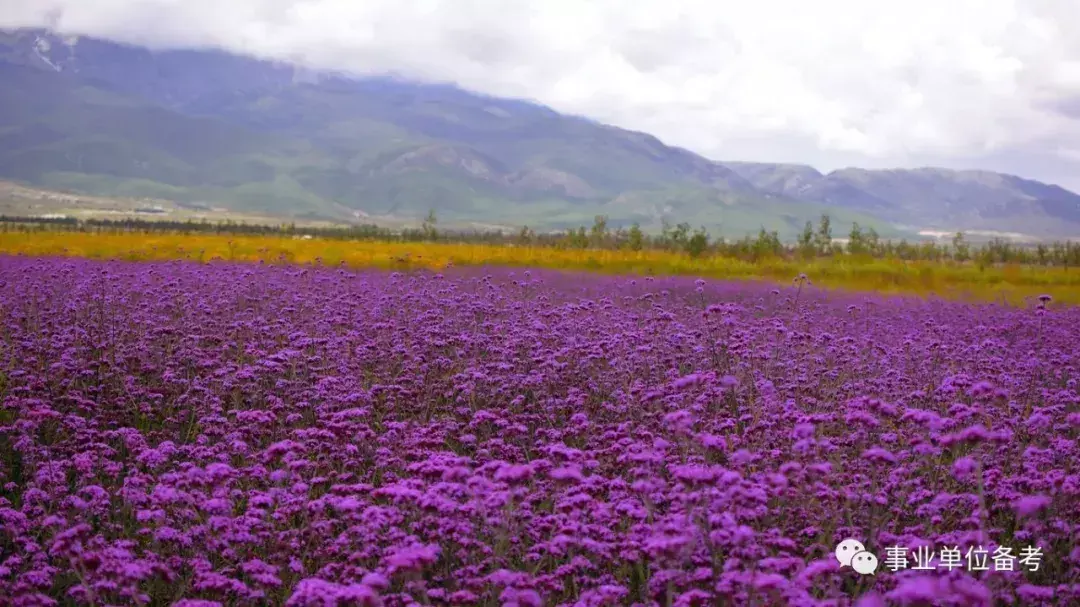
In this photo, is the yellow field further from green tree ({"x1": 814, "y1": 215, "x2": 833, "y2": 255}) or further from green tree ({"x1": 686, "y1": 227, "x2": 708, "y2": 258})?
green tree ({"x1": 814, "y1": 215, "x2": 833, "y2": 255})

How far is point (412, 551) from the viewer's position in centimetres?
509

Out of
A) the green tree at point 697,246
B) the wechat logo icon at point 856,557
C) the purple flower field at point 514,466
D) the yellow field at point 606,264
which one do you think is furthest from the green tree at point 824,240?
the wechat logo icon at point 856,557

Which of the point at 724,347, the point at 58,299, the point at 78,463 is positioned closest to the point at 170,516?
the point at 78,463

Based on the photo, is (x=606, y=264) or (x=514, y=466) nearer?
(x=514, y=466)

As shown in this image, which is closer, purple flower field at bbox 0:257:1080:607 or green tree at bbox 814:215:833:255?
purple flower field at bbox 0:257:1080:607

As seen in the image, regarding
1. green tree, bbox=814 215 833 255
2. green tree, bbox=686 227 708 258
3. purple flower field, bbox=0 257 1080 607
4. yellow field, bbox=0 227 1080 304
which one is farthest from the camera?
green tree, bbox=814 215 833 255

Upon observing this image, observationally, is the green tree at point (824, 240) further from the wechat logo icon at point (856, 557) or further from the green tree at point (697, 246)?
the wechat logo icon at point (856, 557)

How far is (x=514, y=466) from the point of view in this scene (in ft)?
18.9

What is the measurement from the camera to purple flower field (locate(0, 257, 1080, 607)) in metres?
5.73

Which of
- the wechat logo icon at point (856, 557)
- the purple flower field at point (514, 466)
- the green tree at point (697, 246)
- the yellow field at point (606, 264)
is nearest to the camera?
the purple flower field at point (514, 466)

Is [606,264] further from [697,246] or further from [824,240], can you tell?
[824,240]

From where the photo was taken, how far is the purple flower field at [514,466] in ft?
18.8

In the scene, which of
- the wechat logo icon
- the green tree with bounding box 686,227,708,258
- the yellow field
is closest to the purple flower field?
the wechat logo icon

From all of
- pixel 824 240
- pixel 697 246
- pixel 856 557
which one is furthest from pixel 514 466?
pixel 824 240
